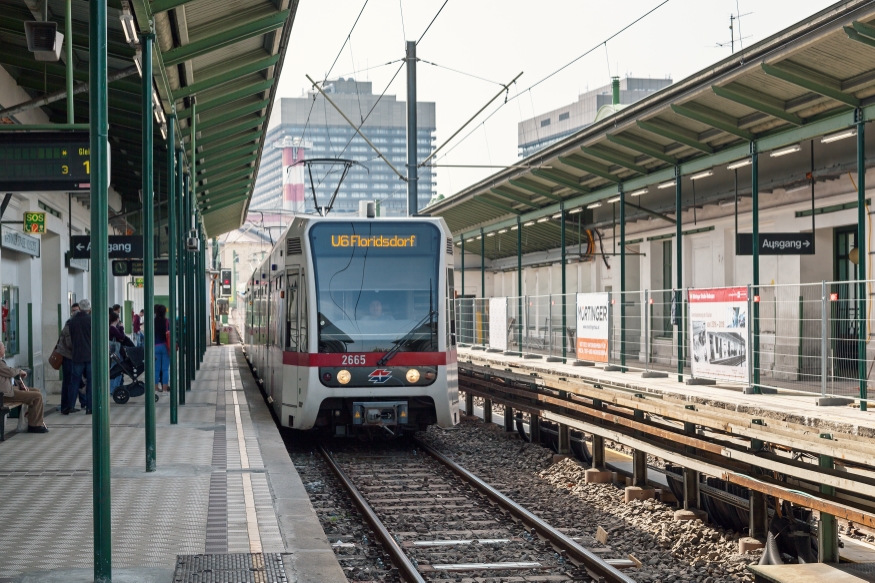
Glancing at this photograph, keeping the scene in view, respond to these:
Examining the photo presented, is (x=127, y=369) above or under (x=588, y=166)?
under

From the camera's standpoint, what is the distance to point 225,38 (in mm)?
13078

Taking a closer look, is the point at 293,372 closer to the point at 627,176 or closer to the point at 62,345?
the point at 62,345

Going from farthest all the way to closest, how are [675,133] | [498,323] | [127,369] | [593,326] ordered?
1. [498,323]
2. [593,326]
3. [127,369]
4. [675,133]

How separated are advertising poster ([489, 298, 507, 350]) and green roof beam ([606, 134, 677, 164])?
5935 millimetres

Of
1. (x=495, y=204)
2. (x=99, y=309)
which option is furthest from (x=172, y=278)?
(x=495, y=204)

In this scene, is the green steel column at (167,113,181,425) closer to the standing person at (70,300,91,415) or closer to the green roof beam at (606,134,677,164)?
the standing person at (70,300,91,415)

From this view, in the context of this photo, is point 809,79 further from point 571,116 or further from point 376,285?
point 571,116

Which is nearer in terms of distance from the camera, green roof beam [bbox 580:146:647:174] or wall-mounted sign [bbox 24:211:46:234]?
wall-mounted sign [bbox 24:211:46:234]

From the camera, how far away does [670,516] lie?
32.8 ft

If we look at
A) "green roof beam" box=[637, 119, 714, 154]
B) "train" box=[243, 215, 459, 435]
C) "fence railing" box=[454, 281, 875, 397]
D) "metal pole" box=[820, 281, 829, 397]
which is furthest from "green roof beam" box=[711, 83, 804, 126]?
"train" box=[243, 215, 459, 435]

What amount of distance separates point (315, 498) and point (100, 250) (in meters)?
5.59

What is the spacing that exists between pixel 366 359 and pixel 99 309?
7.15 m

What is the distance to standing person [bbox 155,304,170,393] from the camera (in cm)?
1895

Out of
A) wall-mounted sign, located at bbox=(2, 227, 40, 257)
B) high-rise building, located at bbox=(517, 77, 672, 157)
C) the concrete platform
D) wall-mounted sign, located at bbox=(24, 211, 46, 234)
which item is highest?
high-rise building, located at bbox=(517, 77, 672, 157)
